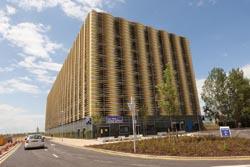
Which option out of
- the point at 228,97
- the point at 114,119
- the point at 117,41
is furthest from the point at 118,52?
the point at 228,97

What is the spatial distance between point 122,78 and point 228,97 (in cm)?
2756

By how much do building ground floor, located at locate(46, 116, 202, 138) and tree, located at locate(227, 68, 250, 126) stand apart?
12.8 metres

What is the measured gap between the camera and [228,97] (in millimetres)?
61188

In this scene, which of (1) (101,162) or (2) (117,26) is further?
(2) (117,26)

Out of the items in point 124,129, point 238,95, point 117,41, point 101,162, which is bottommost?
point 101,162

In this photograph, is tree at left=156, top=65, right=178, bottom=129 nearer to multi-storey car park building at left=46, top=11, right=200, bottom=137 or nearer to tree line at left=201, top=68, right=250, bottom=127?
multi-storey car park building at left=46, top=11, right=200, bottom=137

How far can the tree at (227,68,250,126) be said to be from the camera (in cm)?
6003

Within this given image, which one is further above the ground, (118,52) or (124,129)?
(118,52)

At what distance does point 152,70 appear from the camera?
67.6m

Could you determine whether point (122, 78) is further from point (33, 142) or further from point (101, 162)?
point (101, 162)

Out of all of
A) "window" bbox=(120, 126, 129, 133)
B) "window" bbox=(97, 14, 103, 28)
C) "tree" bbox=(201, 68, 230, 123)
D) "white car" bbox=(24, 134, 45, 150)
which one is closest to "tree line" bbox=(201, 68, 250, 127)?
"tree" bbox=(201, 68, 230, 123)

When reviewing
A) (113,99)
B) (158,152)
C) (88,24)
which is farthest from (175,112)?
(88,24)

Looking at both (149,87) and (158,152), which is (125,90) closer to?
(149,87)

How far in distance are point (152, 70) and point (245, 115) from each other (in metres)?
26.5
